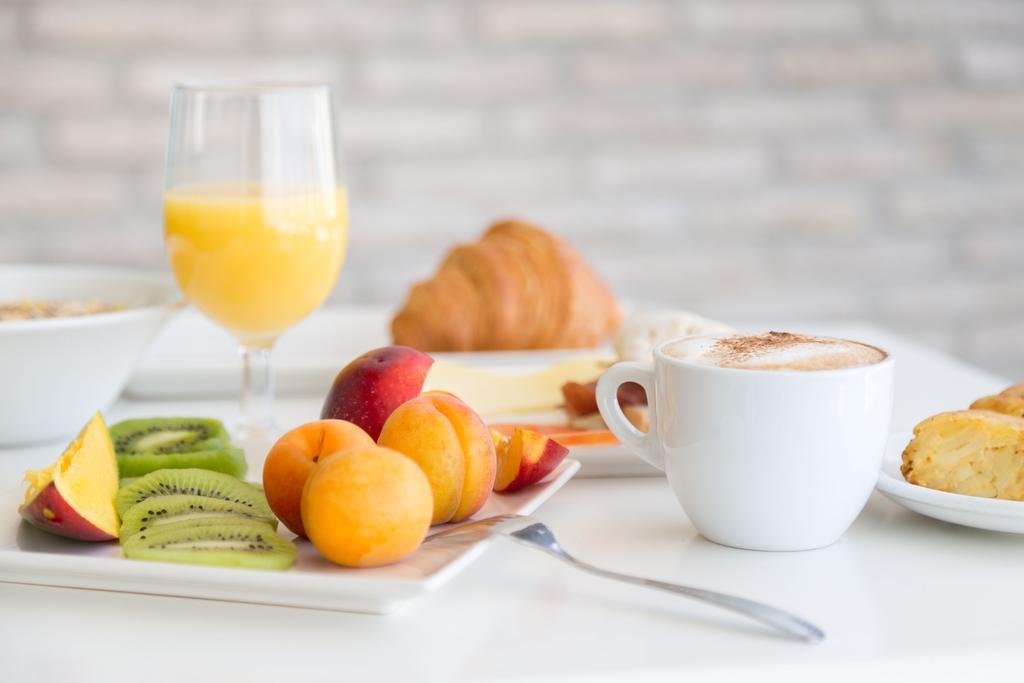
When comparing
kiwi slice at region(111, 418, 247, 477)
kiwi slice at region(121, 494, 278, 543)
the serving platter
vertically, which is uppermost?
kiwi slice at region(121, 494, 278, 543)

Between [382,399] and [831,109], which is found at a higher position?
[831,109]

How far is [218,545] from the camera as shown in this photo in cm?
63

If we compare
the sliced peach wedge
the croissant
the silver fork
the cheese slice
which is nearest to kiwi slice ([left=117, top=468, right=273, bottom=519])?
the sliced peach wedge

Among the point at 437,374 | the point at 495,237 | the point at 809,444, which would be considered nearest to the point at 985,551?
the point at 809,444

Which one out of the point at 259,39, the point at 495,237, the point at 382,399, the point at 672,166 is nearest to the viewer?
the point at 382,399

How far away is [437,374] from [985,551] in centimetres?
51

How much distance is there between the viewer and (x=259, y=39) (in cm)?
226

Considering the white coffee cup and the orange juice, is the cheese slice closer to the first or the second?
the orange juice

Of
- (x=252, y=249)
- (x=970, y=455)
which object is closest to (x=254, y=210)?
(x=252, y=249)

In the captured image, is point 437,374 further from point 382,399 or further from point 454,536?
point 454,536

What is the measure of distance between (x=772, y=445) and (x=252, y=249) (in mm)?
547

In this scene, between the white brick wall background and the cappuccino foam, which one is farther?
the white brick wall background

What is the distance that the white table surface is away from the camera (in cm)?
55

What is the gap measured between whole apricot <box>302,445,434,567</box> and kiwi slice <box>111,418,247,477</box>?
191mm
